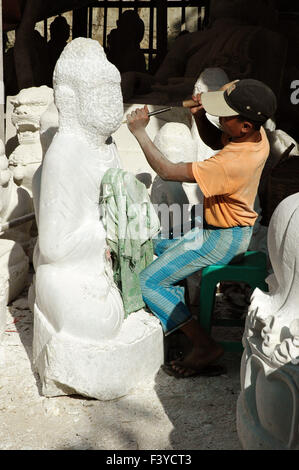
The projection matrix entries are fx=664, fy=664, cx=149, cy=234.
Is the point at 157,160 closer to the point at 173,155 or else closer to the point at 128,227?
the point at 128,227

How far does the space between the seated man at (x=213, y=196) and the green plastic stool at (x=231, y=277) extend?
56mm

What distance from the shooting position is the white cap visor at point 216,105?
328 centimetres

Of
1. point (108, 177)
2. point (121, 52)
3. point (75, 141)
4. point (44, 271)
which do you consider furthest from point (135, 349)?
point (121, 52)

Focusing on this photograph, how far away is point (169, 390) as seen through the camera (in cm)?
344

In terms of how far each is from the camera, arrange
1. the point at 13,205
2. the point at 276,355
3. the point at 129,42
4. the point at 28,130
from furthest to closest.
Result: the point at 129,42 < the point at 28,130 < the point at 13,205 < the point at 276,355

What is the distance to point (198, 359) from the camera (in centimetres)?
354

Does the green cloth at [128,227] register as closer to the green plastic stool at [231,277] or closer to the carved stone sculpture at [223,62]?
the green plastic stool at [231,277]

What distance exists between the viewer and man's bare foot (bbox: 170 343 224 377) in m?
3.54

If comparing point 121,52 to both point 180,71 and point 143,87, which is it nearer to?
point 180,71

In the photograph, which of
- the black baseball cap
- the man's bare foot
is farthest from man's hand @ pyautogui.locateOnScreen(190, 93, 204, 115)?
the man's bare foot

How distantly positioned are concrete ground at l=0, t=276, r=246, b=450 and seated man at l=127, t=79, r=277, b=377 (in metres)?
0.17

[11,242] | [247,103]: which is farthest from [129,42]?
[247,103]

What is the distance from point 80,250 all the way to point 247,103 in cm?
109

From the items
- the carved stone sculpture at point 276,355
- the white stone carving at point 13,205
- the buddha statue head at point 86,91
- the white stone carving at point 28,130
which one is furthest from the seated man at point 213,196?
the white stone carving at point 28,130
